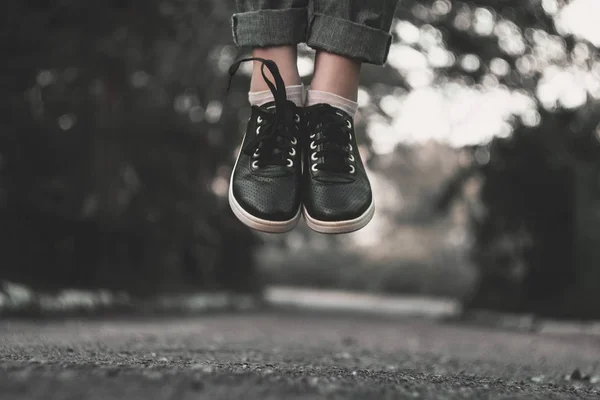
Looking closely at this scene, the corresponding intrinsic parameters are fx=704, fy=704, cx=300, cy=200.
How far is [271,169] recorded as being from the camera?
1.93 m

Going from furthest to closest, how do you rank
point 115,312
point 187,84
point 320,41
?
point 187,84, point 115,312, point 320,41

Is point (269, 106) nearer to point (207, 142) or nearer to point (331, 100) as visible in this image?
point (331, 100)

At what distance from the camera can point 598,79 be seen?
203 inches

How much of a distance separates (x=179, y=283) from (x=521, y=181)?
10.5 ft

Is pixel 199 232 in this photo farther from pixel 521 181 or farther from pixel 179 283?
pixel 521 181

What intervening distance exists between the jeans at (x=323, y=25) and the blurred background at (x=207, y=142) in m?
2.16

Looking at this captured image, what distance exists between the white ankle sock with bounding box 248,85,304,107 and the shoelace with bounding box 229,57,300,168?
37 millimetres

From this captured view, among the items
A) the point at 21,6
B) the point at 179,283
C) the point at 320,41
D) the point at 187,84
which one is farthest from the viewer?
the point at 179,283

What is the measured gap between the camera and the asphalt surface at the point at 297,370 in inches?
49.1

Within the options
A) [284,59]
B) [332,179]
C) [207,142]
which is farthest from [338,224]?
[207,142]

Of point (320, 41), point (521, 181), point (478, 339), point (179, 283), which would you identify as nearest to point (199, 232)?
point (179, 283)

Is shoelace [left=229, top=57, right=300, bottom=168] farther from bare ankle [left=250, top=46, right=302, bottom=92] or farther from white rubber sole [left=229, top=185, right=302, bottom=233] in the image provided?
white rubber sole [left=229, top=185, right=302, bottom=233]

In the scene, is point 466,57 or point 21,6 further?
point 466,57

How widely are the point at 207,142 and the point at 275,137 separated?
3.77 metres
